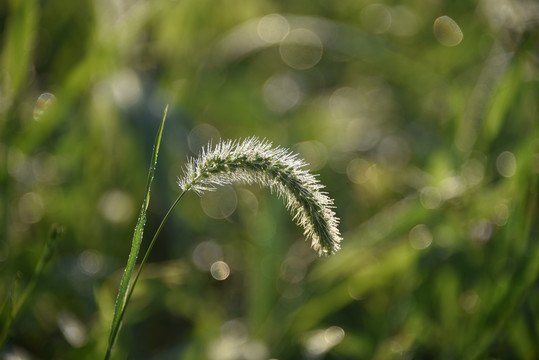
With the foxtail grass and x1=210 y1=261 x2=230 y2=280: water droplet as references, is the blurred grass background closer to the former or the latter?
x1=210 y1=261 x2=230 y2=280: water droplet

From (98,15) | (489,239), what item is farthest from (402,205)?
(98,15)

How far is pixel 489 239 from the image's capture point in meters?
2.11

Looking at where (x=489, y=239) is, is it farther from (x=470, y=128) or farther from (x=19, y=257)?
(x=19, y=257)

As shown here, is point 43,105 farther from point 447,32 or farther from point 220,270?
point 447,32

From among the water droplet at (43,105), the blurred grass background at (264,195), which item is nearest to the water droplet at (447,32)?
the blurred grass background at (264,195)

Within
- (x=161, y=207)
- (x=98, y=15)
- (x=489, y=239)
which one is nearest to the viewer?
(x=489, y=239)

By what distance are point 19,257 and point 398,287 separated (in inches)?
53.4

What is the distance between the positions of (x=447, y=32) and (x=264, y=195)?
1.48 meters

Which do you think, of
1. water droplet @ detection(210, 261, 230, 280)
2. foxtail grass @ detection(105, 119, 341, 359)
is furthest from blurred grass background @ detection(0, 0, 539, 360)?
foxtail grass @ detection(105, 119, 341, 359)

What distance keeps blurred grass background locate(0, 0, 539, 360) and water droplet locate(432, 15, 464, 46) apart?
0.08 ft

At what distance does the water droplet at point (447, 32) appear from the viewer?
2982mm

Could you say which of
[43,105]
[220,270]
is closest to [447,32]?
[220,270]

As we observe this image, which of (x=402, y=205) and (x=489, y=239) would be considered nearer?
(x=489, y=239)

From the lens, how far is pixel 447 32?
10.2 feet
